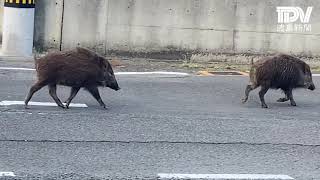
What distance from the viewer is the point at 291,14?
15.0m

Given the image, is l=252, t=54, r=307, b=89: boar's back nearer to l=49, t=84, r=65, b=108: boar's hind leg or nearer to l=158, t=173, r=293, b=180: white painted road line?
l=49, t=84, r=65, b=108: boar's hind leg

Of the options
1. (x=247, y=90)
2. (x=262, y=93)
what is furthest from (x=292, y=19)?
(x=262, y=93)

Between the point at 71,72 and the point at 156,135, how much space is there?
1971 millimetres

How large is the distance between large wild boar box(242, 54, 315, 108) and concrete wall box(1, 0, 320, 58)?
4076 mm

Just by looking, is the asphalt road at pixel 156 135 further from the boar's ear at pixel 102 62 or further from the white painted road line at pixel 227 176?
the boar's ear at pixel 102 62

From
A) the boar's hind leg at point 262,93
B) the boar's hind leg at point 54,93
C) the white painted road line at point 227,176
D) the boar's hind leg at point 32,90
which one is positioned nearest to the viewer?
the white painted road line at point 227,176

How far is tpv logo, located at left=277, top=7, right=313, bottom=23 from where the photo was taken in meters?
14.9

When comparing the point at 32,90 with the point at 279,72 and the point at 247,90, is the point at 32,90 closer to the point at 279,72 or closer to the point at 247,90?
the point at 247,90

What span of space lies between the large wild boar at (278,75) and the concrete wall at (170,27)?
408cm

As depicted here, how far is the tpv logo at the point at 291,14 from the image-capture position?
48.9 ft

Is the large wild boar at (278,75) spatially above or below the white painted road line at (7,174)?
above

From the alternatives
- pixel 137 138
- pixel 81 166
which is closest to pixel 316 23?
pixel 137 138

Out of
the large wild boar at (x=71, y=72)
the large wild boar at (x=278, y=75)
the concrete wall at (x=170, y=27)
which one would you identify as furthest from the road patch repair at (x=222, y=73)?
the large wild boar at (x=71, y=72)

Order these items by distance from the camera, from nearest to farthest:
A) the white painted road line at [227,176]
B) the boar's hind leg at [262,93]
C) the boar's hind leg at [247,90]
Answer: the white painted road line at [227,176]
the boar's hind leg at [262,93]
the boar's hind leg at [247,90]
